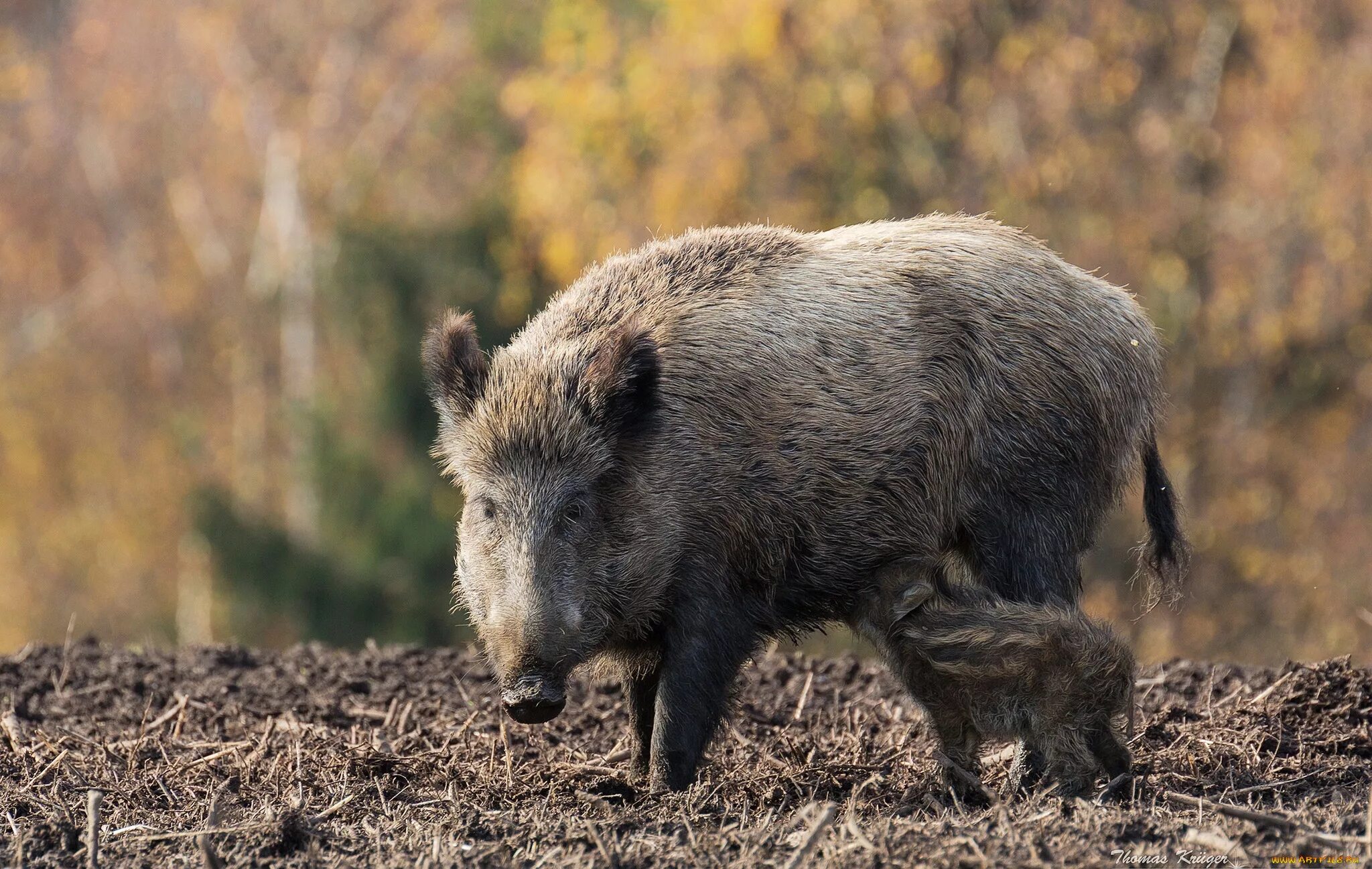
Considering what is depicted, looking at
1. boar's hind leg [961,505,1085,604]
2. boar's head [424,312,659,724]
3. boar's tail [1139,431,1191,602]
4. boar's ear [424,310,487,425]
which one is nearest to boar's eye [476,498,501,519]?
boar's head [424,312,659,724]

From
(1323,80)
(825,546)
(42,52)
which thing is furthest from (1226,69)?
(42,52)

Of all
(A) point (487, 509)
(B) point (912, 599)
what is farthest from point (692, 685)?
(A) point (487, 509)

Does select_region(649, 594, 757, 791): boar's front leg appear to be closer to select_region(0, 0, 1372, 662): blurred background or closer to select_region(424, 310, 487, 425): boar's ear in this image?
select_region(424, 310, 487, 425): boar's ear

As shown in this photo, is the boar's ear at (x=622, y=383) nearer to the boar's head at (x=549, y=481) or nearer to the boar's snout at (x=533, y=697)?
the boar's head at (x=549, y=481)

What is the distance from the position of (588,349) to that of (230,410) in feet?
82.8

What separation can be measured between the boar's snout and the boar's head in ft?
0.21

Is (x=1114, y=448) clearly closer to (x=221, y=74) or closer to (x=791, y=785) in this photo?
(x=791, y=785)

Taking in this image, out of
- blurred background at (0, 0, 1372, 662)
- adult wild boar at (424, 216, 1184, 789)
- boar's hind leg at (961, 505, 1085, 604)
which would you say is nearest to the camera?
adult wild boar at (424, 216, 1184, 789)

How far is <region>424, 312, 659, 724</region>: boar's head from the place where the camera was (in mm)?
5375

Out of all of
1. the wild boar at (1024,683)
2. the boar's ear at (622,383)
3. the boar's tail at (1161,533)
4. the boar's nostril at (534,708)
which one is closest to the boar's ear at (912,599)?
the wild boar at (1024,683)

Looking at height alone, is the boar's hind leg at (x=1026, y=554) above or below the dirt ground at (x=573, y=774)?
above

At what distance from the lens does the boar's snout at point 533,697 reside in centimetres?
515

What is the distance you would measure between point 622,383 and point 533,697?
1074 millimetres

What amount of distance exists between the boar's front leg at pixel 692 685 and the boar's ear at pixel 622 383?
695mm
